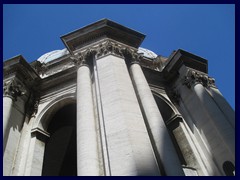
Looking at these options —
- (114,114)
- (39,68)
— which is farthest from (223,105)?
(39,68)

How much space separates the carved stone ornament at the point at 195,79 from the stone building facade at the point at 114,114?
49mm

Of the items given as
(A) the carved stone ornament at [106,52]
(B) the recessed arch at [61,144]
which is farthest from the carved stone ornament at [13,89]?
(A) the carved stone ornament at [106,52]

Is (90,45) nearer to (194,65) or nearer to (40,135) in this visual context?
(40,135)

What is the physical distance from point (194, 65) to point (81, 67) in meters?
6.25

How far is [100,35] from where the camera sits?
11.9 metres

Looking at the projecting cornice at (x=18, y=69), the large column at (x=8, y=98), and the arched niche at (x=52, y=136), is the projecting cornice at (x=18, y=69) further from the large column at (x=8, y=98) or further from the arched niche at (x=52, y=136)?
the arched niche at (x=52, y=136)

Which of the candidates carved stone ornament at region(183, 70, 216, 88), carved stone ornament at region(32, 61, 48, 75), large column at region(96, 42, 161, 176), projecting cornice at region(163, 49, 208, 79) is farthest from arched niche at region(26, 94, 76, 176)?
carved stone ornament at region(183, 70, 216, 88)

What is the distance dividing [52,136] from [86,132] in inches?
280

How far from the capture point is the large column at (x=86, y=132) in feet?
22.9

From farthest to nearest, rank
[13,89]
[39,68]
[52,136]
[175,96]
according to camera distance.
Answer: [39,68] < [52,136] < [175,96] < [13,89]

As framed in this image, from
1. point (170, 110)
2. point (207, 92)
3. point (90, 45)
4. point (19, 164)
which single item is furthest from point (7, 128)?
point (207, 92)

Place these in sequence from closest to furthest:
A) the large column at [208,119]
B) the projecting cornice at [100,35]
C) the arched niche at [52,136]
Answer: the large column at [208,119] → the arched niche at [52,136] → the projecting cornice at [100,35]

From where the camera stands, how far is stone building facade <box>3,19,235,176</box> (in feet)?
23.7

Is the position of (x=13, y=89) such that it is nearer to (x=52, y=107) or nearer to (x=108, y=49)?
(x=52, y=107)
